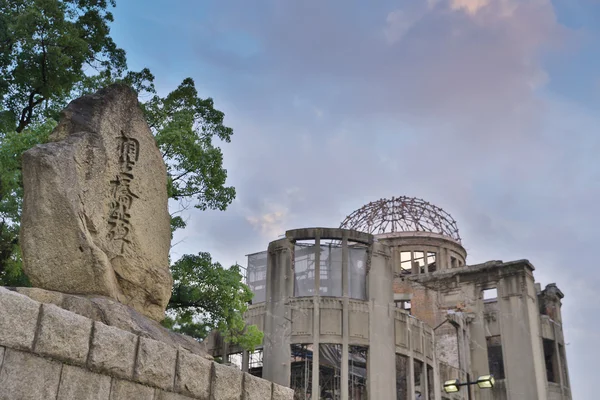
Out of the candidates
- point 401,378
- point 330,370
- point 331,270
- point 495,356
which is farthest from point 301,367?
point 495,356

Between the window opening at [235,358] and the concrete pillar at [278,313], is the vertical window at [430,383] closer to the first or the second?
the concrete pillar at [278,313]

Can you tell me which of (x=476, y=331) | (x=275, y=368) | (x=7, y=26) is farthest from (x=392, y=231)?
(x=7, y=26)

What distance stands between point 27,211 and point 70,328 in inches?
65.0

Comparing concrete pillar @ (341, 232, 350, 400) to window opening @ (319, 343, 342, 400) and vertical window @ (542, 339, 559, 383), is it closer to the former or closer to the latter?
window opening @ (319, 343, 342, 400)

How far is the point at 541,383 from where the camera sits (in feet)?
118

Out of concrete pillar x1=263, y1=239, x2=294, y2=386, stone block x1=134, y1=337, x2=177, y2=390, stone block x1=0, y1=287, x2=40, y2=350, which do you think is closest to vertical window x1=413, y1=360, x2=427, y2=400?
Result: concrete pillar x1=263, y1=239, x2=294, y2=386

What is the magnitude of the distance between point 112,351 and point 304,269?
23.8m

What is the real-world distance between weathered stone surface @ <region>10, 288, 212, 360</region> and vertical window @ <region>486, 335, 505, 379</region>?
3440 cm

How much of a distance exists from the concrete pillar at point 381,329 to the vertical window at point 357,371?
0.73m

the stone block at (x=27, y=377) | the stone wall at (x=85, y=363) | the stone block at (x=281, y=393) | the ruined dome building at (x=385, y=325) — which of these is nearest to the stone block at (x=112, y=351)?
the stone wall at (x=85, y=363)

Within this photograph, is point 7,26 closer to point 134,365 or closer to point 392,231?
point 134,365

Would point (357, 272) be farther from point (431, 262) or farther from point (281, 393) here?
point (281, 393)

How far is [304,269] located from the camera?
95.3 feet

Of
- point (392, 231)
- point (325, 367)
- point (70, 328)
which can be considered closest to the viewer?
point (70, 328)
